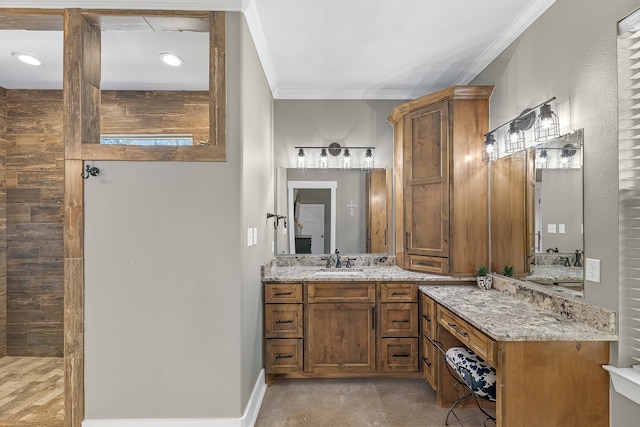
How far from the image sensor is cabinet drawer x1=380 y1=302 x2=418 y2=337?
2.88 metres

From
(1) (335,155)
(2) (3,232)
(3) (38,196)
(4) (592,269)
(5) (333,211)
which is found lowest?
(4) (592,269)

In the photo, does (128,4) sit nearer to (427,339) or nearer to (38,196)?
(38,196)

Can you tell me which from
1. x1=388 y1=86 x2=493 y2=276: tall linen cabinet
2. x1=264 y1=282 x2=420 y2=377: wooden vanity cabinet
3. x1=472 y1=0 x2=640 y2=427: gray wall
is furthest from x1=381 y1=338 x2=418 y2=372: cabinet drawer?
x1=472 y1=0 x2=640 y2=427: gray wall

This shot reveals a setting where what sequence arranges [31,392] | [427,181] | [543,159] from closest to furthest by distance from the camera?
[543,159] < [31,392] < [427,181]

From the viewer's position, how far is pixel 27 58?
2.79 meters

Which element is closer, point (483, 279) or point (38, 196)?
point (483, 279)

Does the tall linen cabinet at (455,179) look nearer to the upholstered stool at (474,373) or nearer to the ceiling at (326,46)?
the ceiling at (326,46)

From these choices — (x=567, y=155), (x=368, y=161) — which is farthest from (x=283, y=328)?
(x=567, y=155)

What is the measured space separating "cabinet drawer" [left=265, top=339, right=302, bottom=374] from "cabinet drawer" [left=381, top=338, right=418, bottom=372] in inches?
28.8

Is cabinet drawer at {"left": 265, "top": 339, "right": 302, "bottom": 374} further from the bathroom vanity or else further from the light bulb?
the light bulb

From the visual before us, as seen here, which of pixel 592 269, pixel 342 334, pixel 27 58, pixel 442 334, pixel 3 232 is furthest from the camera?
pixel 3 232

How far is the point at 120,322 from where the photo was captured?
2.08 metres

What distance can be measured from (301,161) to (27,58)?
247cm

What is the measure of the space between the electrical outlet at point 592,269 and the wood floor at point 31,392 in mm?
3265
